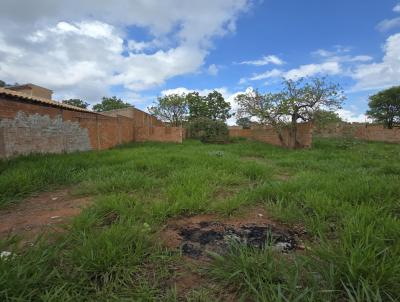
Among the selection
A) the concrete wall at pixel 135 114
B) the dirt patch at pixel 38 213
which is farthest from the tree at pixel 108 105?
the dirt patch at pixel 38 213

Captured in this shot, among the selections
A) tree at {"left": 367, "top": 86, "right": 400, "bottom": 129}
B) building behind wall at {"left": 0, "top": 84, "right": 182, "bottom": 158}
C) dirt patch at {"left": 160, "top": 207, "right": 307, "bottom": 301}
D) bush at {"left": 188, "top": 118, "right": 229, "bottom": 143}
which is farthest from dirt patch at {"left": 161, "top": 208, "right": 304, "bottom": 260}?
tree at {"left": 367, "top": 86, "right": 400, "bottom": 129}

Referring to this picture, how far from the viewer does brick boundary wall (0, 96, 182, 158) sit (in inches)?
233

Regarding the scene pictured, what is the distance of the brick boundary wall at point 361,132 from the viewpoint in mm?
11828

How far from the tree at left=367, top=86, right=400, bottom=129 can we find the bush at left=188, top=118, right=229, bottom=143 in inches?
502

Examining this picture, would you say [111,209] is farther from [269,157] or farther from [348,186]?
[269,157]

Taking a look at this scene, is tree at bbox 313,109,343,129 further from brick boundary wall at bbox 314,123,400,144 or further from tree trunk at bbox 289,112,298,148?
tree trunk at bbox 289,112,298,148

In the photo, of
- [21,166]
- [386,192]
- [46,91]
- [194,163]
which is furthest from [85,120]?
[46,91]

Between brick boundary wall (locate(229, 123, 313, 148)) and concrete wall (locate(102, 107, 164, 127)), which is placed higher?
concrete wall (locate(102, 107, 164, 127))

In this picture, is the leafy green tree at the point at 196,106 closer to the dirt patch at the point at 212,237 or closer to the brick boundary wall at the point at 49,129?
the brick boundary wall at the point at 49,129

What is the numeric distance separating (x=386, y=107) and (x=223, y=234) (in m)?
23.9

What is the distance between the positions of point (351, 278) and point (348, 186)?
226 centimetres

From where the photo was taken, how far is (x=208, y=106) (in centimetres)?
3428

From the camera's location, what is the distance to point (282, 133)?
13.3m

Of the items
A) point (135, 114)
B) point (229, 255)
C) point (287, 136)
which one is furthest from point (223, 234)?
point (135, 114)
